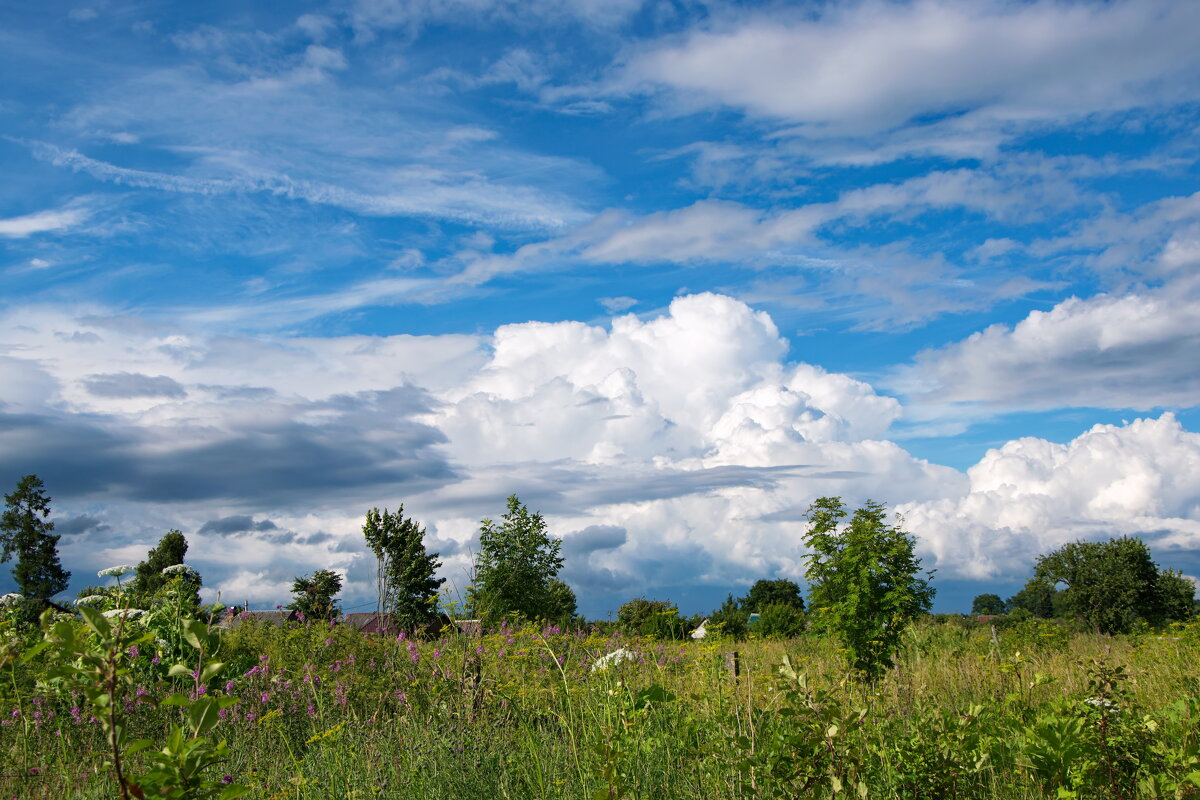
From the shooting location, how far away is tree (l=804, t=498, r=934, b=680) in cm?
994

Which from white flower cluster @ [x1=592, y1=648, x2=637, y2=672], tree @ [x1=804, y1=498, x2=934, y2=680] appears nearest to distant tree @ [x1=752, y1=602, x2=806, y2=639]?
tree @ [x1=804, y1=498, x2=934, y2=680]

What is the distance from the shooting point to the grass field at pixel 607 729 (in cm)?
375

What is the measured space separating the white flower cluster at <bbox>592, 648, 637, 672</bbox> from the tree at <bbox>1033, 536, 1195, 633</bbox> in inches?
1328

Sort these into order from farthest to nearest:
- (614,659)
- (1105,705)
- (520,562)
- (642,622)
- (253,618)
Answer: (520,562) → (253,618) → (642,622) → (614,659) → (1105,705)

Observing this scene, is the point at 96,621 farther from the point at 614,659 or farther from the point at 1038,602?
the point at 1038,602

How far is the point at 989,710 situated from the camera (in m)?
5.36

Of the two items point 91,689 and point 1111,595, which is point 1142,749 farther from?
point 1111,595

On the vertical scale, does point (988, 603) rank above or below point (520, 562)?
below

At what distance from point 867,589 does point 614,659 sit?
4918mm

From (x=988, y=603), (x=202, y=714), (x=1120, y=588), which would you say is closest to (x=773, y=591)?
(x=1120, y=588)

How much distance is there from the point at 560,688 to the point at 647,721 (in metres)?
0.68

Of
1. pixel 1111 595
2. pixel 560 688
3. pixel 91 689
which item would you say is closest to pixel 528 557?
pixel 560 688

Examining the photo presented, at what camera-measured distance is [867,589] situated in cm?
987

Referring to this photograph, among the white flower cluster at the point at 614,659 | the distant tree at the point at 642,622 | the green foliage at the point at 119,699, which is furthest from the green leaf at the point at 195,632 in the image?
the distant tree at the point at 642,622
